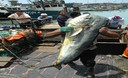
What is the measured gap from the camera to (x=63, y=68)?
568 centimetres

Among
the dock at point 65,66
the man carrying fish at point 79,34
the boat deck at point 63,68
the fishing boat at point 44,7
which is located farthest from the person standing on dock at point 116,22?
the fishing boat at point 44,7

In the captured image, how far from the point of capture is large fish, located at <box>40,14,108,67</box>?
4.45 metres

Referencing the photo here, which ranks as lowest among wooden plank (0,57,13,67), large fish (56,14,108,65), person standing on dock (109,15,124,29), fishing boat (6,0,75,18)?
fishing boat (6,0,75,18)

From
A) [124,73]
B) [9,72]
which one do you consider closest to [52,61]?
[9,72]

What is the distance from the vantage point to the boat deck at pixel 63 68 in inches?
206

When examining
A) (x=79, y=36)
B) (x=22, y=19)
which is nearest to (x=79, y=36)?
(x=79, y=36)

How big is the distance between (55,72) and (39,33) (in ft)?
10.8

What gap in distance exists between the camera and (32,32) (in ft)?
26.9

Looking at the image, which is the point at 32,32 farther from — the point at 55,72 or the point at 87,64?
the point at 87,64

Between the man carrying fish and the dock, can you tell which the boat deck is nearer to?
the dock

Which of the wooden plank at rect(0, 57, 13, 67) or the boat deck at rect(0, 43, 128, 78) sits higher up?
the wooden plank at rect(0, 57, 13, 67)

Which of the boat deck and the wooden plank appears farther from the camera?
the wooden plank

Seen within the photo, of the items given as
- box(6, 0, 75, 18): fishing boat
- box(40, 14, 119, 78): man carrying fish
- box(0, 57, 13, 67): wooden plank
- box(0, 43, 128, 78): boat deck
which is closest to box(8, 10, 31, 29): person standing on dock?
box(0, 43, 128, 78): boat deck

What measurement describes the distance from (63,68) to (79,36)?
4.86 ft
